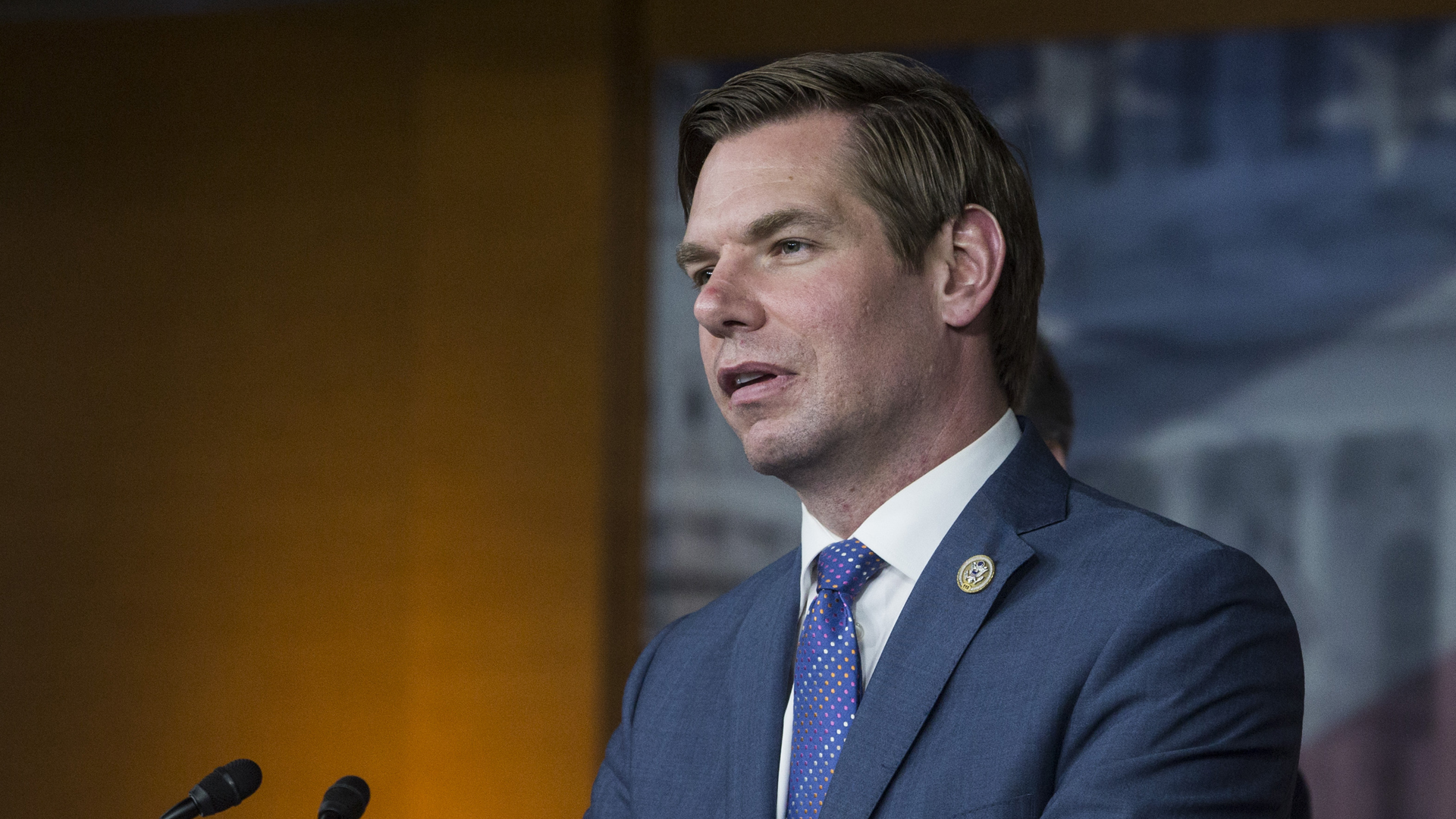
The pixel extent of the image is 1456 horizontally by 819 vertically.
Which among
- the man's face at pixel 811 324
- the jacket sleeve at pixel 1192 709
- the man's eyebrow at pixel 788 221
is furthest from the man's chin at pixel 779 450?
the jacket sleeve at pixel 1192 709

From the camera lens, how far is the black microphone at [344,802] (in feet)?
4.58

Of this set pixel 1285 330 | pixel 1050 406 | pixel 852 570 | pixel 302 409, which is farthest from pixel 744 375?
pixel 302 409

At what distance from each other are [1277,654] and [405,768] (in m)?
3.35

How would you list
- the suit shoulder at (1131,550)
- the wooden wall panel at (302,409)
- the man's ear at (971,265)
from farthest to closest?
the wooden wall panel at (302,409), the man's ear at (971,265), the suit shoulder at (1131,550)

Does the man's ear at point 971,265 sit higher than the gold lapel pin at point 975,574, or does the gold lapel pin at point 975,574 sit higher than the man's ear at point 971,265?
the man's ear at point 971,265

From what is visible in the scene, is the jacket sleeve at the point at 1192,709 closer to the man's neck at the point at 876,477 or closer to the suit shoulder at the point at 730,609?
the man's neck at the point at 876,477

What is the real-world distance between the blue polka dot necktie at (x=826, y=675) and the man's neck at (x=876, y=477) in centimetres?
4

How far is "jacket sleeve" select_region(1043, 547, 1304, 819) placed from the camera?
111 cm

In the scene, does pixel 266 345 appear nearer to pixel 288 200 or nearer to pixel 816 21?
pixel 288 200

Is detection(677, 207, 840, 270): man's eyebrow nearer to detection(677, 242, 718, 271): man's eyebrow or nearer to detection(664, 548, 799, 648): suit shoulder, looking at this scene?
detection(677, 242, 718, 271): man's eyebrow

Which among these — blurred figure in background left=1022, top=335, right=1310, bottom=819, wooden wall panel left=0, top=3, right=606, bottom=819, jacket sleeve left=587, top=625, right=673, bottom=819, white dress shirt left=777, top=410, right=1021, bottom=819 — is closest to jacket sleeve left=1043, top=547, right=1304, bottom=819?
white dress shirt left=777, top=410, right=1021, bottom=819

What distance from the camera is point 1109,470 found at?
4066 millimetres

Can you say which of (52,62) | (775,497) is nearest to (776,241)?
(775,497)

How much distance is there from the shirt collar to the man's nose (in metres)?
0.23
